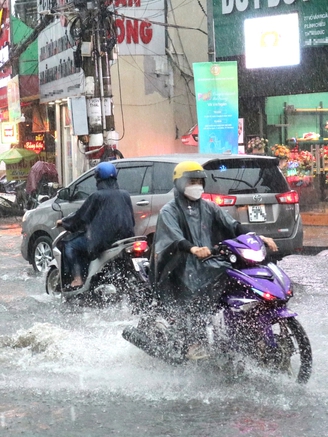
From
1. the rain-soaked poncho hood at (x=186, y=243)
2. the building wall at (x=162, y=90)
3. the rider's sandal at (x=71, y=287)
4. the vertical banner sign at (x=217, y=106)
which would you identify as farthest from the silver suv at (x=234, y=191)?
the building wall at (x=162, y=90)

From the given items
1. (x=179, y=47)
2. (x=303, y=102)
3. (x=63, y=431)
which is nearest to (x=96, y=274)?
(x=63, y=431)

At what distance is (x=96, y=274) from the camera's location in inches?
340

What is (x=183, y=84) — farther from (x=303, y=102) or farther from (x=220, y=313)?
(x=220, y=313)

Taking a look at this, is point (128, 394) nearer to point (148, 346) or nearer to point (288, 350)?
point (148, 346)

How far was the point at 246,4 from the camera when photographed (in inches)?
821

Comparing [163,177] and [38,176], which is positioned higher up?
[163,177]

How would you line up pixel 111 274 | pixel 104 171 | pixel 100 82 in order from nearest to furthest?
1. pixel 111 274
2. pixel 104 171
3. pixel 100 82

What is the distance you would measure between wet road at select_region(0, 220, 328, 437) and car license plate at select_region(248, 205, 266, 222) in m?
2.31

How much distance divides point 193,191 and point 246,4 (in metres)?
15.8

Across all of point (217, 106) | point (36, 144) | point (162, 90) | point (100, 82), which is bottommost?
point (36, 144)

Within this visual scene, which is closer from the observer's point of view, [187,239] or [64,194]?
[187,239]

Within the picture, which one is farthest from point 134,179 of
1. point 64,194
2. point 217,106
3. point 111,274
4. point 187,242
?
point 217,106

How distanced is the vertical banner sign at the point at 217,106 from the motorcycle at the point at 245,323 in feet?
38.4

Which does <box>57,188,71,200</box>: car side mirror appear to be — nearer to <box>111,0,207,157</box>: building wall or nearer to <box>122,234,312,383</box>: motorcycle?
<box>122,234,312,383</box>: motorcycle
